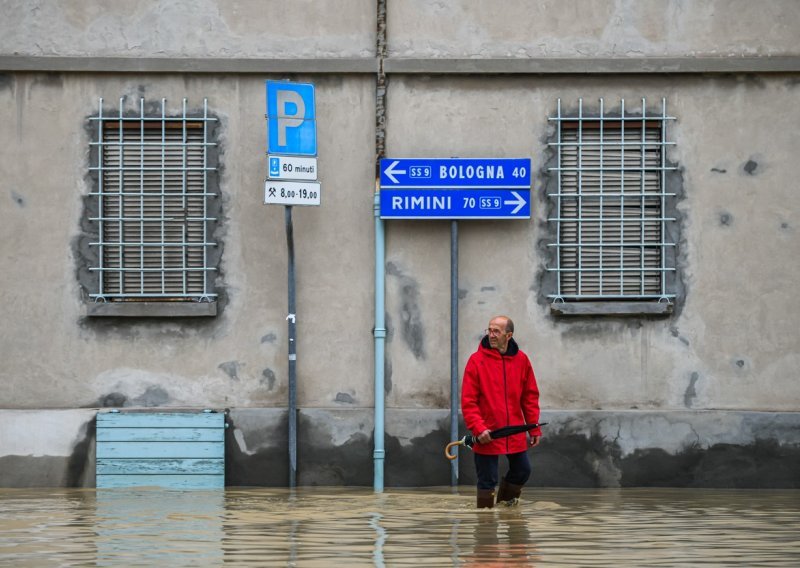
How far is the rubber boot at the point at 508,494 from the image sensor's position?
11570mm

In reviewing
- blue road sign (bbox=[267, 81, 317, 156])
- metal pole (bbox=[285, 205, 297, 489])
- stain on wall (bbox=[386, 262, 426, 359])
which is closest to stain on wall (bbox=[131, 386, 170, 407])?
metal pole (bbox=[285, 205, 297, 489])

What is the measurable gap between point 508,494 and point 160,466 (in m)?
3.37

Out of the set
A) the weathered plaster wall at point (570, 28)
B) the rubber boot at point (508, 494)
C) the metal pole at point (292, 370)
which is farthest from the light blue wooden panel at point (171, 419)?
the weathered plaster wall at point (570, 28)

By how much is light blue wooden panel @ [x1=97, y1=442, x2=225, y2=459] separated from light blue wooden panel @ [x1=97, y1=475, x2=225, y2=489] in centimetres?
17

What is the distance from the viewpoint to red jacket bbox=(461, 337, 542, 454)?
11.3m

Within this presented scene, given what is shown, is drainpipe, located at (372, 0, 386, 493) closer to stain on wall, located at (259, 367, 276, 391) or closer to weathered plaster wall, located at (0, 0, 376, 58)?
weathered plaster wall, located at (0, 0, 376, 58)

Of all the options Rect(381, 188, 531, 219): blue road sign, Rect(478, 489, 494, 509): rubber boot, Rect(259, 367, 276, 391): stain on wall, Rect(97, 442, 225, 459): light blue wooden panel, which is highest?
Rect(381, 188, 531, 219): blue road sign

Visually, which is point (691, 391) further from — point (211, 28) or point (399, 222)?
point (211, 28)

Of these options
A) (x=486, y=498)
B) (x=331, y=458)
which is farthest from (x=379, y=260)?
(x=486, y=498)

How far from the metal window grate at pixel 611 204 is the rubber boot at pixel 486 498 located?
273 cm

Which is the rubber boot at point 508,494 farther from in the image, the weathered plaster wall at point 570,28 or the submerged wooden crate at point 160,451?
the weathered plaster wall at point 570,28

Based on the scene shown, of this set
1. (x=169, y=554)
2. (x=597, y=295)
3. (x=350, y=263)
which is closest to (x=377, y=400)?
(x=350, y=263)

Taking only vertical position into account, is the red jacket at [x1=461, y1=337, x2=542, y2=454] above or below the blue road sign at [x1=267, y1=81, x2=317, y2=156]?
below

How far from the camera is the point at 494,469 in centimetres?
1134
